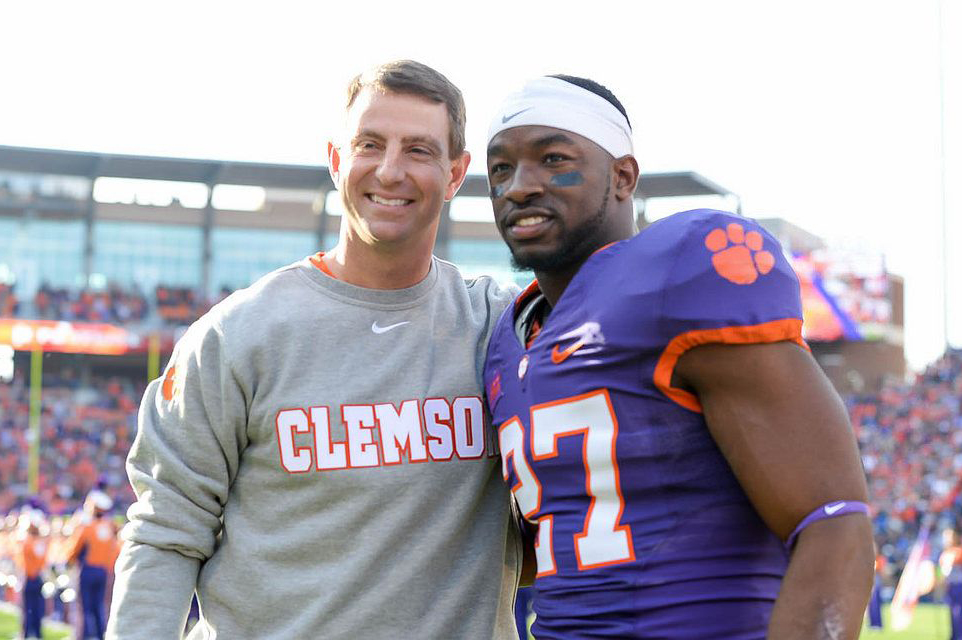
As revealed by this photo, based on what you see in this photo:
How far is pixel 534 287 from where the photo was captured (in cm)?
263

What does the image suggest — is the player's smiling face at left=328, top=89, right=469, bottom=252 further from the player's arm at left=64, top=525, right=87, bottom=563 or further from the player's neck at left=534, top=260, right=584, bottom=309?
the player's arm at left=64, top=525, right=87, bottom=563

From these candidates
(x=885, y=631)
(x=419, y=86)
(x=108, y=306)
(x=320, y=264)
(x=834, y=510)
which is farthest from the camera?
(x=108, y=306)

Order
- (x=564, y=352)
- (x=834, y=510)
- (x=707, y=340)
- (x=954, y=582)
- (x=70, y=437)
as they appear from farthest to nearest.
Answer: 1. (x=70, y=437)
2. (x=954, y=582)
3. (x=564, y=352)
4. (x=707, y=340)
5. (x=834, y=510)

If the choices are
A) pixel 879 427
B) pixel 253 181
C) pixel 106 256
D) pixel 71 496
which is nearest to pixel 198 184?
pixel 253 181

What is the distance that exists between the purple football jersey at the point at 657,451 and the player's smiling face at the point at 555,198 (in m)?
0.16

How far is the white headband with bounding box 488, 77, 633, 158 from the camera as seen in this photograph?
7.95 feet

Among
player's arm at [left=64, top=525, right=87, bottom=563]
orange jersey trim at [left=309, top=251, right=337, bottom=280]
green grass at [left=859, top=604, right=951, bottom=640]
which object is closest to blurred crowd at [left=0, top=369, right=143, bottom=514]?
player's arm at [left=64, top=525, right=87, bottom=563]

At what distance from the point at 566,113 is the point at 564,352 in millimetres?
541

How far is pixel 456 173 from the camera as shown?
2787mm

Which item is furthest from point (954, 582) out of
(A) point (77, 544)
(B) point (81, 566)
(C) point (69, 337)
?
(C) point (69, 337)

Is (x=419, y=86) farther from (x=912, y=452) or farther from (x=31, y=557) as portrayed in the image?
(x=912, y=452)

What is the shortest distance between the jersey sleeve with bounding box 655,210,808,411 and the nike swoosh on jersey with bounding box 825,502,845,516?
0.28 metres

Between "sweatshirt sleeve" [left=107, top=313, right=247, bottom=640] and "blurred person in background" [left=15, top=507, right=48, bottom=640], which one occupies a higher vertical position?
"sweatshirt sleeve" [left=107, top=313, right=247, bottom=640]

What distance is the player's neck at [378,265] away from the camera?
2676 millimetres
